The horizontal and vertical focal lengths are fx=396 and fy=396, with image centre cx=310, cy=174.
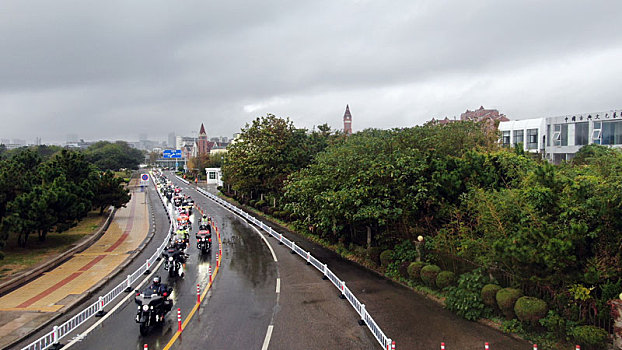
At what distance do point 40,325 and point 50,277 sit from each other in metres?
6.72

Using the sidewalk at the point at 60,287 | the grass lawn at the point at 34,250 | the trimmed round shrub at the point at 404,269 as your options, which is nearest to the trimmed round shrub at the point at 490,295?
the trimmed round shrub at the point at 404,269

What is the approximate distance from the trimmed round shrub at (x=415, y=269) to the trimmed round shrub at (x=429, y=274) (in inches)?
15.2

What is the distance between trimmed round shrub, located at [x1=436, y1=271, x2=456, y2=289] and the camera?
1377cm

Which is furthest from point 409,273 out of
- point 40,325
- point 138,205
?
point 138,205

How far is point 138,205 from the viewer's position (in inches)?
1854

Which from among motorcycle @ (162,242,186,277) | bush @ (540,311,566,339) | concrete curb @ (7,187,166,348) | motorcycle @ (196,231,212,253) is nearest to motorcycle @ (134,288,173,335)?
concrete curb @ (7,187,166,348)

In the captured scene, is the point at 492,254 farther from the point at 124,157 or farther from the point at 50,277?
the point at 124,157

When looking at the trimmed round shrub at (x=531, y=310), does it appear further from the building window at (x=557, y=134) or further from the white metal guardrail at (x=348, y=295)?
the building window at (x=557, y=134)

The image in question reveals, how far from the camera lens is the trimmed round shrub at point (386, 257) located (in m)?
17.2

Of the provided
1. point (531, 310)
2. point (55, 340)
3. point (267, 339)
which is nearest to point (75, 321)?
A: point (55, 340)

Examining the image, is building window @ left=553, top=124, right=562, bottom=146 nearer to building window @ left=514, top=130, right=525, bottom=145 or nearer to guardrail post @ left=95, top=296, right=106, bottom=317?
building window @ left=514, top=130, right=525, bottom=145

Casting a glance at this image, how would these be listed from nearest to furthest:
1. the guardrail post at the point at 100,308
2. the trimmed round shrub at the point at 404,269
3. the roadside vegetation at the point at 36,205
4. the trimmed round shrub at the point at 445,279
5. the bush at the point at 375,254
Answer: the guardrail post at the point at 100,308 < the trimmed round shrub at the point at 445,279 < the trimmed round shrub at the point at 404,269 < the bush at the point at 375,254 < the roadside vegetation at the point at 36,205

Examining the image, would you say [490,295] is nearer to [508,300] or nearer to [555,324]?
[508,300]

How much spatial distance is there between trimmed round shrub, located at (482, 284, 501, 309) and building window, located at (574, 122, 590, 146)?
152ft
